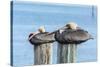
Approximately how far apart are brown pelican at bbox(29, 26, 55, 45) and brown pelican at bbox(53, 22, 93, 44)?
3.0 inches

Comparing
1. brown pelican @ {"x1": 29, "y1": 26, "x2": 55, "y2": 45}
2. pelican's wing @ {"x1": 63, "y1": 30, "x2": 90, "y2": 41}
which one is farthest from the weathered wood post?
pelican's wing @ {"x1": 63, "y1": 30, "x2": 90, "y2": 41}

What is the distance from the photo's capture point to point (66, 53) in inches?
87.1

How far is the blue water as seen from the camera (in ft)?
6.72

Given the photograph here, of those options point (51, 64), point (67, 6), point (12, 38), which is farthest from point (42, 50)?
point (67, 6)

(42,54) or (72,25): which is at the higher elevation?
(72,25)

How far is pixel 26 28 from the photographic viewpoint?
2.07 meters

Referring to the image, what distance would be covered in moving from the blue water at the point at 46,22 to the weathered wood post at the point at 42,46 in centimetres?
4

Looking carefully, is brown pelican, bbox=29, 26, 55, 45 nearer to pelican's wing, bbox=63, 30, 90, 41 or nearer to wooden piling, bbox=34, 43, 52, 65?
wooden piling, bbox=34, 43, 52, 65

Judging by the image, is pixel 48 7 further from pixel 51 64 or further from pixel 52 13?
pixel 51 64

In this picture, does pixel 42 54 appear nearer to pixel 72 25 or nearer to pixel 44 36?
pixel 44 36

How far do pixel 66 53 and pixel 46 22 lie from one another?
321 millimetres

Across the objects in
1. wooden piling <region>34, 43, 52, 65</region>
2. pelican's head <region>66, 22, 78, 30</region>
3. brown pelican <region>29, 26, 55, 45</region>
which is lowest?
wooden piling <region>34, 43, 52, 65</region>

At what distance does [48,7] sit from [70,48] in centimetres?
40

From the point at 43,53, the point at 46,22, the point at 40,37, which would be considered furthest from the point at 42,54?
the point at 46,22
